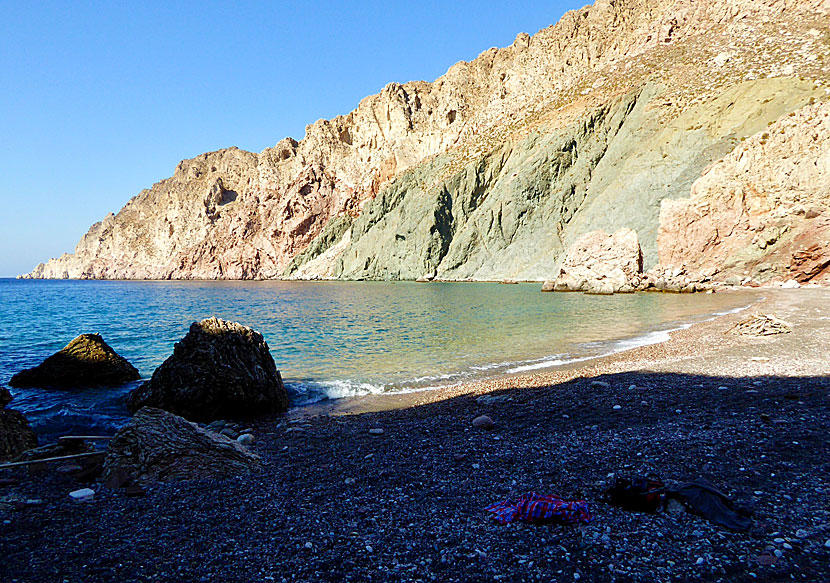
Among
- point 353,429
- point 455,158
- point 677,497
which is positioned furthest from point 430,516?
point 455,158

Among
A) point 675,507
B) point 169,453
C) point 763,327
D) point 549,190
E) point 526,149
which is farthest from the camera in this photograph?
point 526,149

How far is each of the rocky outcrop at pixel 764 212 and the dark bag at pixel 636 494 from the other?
5024 cm

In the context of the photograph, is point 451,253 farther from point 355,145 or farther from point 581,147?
point 355,145

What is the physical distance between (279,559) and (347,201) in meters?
130

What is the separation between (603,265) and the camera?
5328 cm

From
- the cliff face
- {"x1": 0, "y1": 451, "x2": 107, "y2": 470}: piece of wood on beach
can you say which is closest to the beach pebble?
{"x1": 0, "y1": 451, "x2": 107, "y2": 470}: piece of wood on beach

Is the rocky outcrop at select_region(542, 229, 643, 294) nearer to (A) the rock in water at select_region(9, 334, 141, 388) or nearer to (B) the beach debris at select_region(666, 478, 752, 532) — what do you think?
(A) the rock in water at select_region(9, 334, 141, 388)

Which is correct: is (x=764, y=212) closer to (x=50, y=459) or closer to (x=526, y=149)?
(x=526, y=149)

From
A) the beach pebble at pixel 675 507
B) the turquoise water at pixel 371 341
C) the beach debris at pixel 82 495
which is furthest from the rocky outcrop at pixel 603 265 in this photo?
the beach debris at pixel 82 495

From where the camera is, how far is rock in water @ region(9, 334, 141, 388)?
45.2 ft

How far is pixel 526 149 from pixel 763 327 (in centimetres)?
7553

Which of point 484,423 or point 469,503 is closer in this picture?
point 469,503

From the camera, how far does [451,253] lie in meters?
92.1

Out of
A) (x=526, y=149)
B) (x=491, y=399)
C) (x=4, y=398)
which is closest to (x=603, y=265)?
(x=526, y=149)
